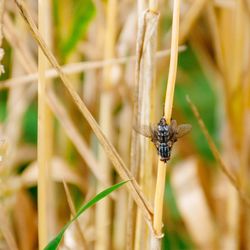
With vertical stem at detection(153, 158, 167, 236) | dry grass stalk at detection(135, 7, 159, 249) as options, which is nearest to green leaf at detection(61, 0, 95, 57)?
dry grass stalk at detection(135, 7, 159, 249)

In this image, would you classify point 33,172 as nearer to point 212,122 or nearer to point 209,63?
point 209,63

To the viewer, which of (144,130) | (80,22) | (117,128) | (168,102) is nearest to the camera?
(168,102)

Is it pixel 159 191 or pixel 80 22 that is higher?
pixel 80 22

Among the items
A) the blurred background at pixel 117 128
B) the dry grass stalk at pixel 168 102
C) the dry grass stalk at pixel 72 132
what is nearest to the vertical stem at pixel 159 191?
the dry grass stalk at pixel 168 102

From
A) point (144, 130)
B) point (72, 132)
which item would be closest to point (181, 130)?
point (144, 130)

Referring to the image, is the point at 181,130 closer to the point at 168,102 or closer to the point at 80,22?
the point at 168,102

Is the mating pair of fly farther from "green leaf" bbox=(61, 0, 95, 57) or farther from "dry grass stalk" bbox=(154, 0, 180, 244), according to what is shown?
"green leaf" bbox=(61, 0, 95, 57)

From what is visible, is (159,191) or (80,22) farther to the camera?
(80,22)
